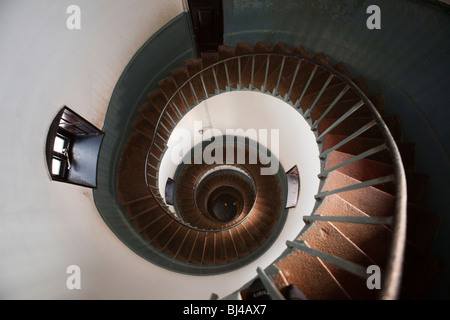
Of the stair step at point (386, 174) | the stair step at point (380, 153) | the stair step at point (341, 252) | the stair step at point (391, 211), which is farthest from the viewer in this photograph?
the stair step at point (380, 153)

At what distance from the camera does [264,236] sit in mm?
7469

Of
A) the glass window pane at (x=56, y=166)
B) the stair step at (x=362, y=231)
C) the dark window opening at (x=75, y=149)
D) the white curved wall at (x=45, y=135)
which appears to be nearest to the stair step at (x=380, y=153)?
the stair step at (x=362, y=231)

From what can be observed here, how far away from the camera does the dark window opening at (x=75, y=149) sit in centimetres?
368

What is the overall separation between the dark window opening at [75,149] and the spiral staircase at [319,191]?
929 mm

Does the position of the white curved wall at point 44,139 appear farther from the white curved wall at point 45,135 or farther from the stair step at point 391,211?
the stair step at point 391,211

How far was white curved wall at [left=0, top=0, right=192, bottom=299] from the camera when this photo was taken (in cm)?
249

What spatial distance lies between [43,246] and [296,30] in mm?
6687

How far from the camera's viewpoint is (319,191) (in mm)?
3402

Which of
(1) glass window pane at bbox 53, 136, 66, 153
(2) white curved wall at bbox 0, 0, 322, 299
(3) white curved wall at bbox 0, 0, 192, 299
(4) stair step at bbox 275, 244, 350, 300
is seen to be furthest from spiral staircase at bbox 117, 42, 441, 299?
(1) glass window pane at bbox 53, 136, 66, 153

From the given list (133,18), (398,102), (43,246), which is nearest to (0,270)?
(43,246)

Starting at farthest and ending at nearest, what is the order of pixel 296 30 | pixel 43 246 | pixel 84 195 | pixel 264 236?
pixel 264 236
pixel 296 30
pixel 84 195
pixel 43 246

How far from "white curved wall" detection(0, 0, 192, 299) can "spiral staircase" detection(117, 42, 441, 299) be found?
1154 millimetres

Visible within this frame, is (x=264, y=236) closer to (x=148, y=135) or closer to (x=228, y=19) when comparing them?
(x=148, y=135)

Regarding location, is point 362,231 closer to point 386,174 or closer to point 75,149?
point 386,174
